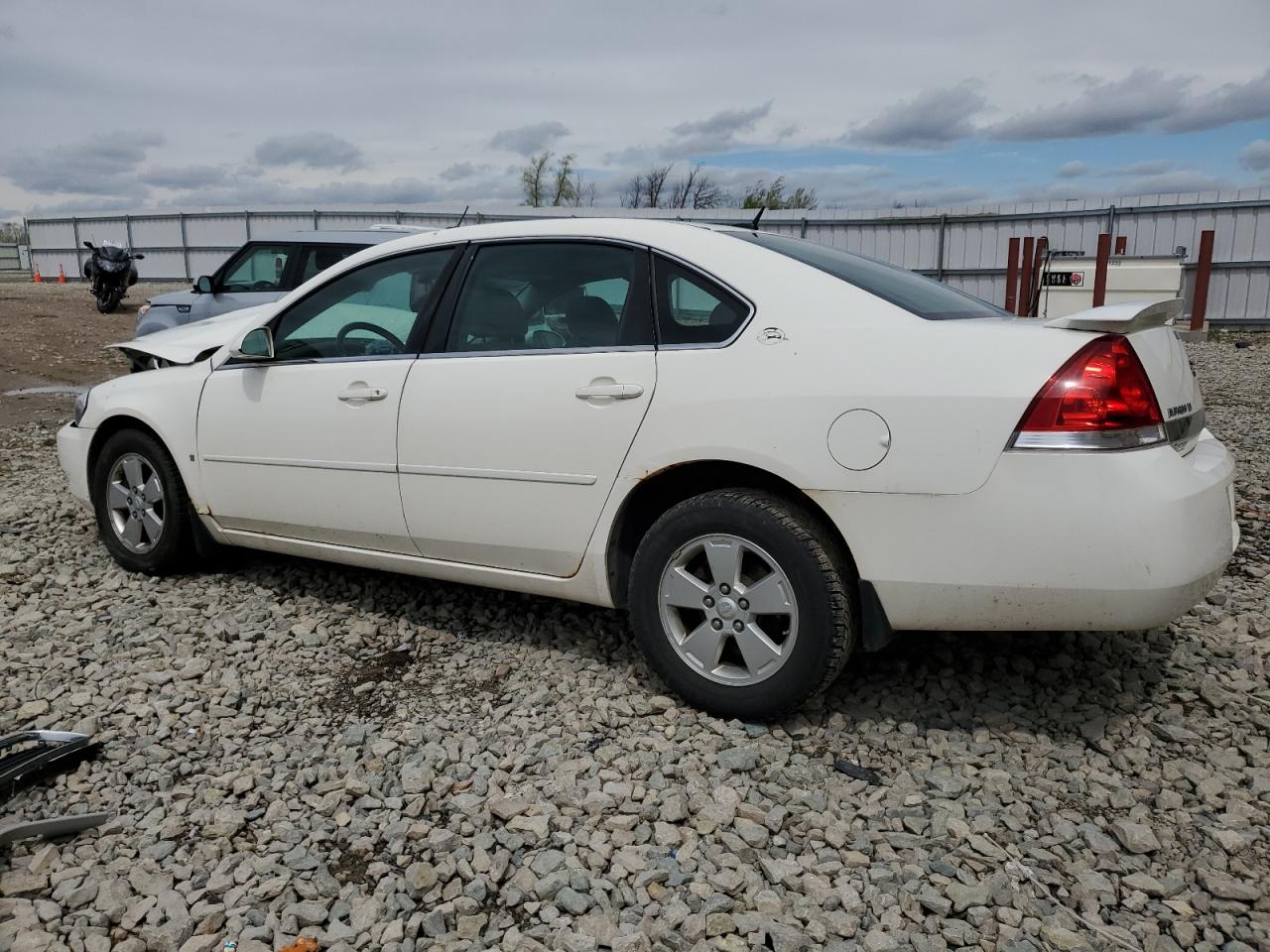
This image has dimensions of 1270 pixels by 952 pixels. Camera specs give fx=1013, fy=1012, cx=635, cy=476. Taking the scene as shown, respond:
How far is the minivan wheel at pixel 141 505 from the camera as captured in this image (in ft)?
15.0

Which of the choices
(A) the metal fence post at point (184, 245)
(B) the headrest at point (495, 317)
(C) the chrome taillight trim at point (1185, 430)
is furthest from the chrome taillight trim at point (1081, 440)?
(A) the metal fence post at point (184, 245)

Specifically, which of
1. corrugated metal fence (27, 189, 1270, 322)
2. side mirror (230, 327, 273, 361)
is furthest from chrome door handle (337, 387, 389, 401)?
corrugated metal fence (27, 189, 1270, 322)

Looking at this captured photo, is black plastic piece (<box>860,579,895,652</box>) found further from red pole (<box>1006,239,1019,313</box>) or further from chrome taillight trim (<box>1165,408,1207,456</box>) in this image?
red pole (<box>1006,239,1019,313</box>)

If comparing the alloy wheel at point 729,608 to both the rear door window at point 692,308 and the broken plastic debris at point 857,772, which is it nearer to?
the broken plastic debris at point 857,772

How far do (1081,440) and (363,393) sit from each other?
248 centimetres

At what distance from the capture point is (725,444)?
118 inches

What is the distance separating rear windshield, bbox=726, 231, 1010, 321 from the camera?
10.3ft

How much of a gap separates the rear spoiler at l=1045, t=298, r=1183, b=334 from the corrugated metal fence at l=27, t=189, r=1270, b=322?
1272cm

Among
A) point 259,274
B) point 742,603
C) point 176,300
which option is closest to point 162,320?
point 176,300

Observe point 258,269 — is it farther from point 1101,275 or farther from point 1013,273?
point 1013,273

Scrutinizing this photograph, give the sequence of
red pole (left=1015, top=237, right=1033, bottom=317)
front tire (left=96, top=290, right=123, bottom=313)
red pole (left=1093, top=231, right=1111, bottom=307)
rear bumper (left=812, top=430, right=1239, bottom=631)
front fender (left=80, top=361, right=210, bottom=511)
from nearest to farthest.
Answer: rear bumper (left=812, top=430, right=1239, bottom=631), front fender (left=80, top=361, right=210, bottom=511), red pole (left=1093, top=231, right=1111, bottom=307), red pole (left=1015, top=237, right=1033, bottom=317), front tire (left=96, top=290, right=123, bottom=313)

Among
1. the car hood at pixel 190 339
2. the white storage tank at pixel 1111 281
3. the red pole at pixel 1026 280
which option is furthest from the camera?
the red pole at pixel 1026 280

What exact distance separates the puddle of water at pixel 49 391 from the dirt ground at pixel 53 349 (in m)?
0.07

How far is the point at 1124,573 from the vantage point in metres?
2.63
